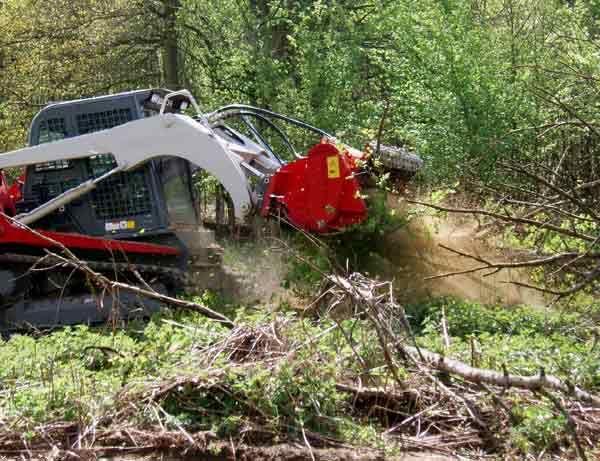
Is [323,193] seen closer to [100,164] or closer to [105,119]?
[100,164]

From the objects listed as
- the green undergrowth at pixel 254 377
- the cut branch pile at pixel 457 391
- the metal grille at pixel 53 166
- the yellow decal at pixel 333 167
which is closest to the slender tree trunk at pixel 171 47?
the metal grille at pixel 53 166

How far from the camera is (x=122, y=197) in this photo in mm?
11555

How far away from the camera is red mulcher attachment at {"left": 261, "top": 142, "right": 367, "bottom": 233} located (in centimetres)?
1045

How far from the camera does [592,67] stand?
11508mm

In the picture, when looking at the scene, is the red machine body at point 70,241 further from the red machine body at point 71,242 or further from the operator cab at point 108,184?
the operator cab at point 108,184

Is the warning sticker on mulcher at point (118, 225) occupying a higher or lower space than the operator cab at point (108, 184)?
lower

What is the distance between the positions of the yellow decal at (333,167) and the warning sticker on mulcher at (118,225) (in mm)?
2747

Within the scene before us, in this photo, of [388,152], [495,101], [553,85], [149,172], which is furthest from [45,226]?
[553,85]

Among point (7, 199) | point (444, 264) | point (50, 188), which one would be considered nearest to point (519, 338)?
point (444, 264)

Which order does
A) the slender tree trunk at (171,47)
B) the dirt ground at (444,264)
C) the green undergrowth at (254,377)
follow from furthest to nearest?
the slender tree trunk at (171,47), the dirt ground at (444,264), the green undergrowth at (254,377)

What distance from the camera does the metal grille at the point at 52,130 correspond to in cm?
1188

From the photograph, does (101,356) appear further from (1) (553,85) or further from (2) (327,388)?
(1) (553,85)

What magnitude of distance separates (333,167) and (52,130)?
3.99 m

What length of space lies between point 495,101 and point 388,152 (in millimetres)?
2653
